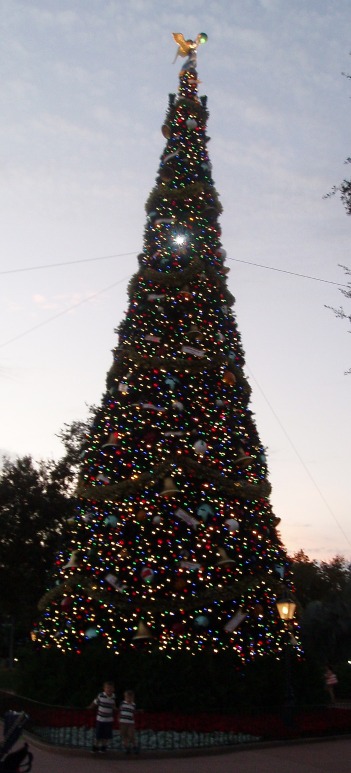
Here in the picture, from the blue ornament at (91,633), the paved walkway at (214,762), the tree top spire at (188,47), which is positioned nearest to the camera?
the paved walkway at (214,762)

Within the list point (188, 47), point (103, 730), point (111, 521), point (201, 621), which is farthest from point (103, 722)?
point (188, 47)

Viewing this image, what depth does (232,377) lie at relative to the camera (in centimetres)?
1670

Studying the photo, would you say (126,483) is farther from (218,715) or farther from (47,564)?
(47,564)

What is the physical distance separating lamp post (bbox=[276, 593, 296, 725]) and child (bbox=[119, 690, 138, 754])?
10.4 ft

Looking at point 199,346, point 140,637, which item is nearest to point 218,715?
point 140,637

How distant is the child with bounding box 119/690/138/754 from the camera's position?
11.1m

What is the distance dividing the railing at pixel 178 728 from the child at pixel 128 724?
207mm

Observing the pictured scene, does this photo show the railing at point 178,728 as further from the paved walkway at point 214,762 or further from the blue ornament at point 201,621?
the blue ornament at point 201,621

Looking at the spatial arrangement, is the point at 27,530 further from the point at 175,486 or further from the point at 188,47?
the point at 188,47

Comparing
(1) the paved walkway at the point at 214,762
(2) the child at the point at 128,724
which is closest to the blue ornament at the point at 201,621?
(1) the paved walkway at the point at 214,762

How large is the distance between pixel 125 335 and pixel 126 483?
14.3 feet

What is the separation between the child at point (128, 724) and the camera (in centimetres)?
1109

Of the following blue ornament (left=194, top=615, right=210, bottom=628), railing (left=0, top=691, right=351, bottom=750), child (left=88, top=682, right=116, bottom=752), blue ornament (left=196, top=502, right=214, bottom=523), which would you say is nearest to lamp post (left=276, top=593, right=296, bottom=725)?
railing (left=0, top=691, right=351, bottom=750)

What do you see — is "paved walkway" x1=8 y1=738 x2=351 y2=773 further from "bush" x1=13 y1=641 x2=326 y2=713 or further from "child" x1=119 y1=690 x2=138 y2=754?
"bush" x1=13 y1=641 x2=326 y2=713
